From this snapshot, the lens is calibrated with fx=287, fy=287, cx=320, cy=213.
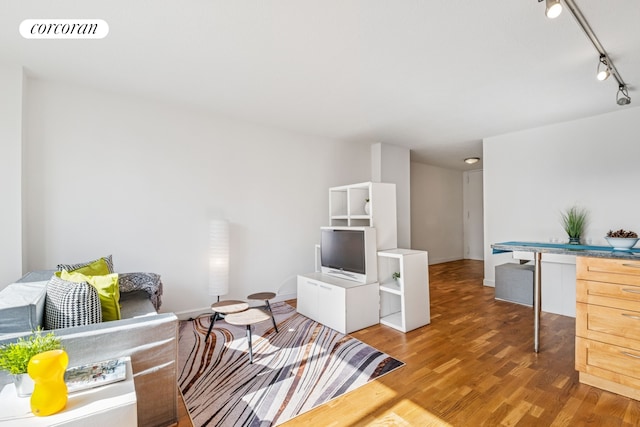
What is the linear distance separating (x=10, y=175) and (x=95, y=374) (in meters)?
2.32

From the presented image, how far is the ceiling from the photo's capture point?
1860 millimetres

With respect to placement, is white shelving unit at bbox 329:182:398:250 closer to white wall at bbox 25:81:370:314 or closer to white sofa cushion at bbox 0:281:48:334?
white wall at bbox 25:81:370:314

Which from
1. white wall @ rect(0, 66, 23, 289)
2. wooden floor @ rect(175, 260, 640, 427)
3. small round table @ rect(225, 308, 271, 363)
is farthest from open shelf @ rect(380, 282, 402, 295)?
white wall @ rect(0, 66, 23, 289)

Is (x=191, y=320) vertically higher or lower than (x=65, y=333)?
lower

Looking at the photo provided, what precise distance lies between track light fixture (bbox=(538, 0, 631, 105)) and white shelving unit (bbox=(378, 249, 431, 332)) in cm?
226

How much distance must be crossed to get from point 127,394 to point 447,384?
2074mm

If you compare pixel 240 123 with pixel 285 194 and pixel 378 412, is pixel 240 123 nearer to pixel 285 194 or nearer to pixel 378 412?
pixel 285 194

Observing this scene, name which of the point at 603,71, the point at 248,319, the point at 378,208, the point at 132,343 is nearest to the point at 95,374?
the point at 132,343

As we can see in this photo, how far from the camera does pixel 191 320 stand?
3533mm

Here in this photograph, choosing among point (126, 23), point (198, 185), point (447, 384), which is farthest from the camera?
point (198, 185)

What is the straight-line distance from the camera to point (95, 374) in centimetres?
140

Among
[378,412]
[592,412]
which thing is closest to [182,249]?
[378,412]

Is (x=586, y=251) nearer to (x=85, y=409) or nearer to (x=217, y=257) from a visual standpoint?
(x=85, y=409)

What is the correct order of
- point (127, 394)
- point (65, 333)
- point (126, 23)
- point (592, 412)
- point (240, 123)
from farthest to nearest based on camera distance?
point (240, 123)
point (126, 23)
point (592, 412)
point (65, 333)
point (127, 394)
